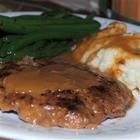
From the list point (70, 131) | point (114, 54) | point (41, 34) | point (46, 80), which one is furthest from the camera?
point (41, 34)

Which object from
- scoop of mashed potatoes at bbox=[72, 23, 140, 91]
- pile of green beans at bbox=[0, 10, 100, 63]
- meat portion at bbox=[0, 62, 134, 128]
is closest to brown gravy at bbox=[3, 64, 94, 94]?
meat portion at bbox=[0, 62, 134, 128]

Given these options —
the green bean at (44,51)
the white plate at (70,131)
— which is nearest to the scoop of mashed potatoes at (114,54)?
the green bean at (44,51)

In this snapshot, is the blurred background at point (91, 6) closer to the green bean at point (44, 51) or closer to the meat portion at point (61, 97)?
the green bean at point (44, 51)

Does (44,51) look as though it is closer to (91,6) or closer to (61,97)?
(61,97)

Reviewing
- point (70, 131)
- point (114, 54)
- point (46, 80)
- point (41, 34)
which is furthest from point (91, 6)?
point (70, 131)

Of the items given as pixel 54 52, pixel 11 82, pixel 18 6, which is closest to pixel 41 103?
pixel 11 82

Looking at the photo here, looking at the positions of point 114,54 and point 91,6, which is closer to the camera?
point 114,54

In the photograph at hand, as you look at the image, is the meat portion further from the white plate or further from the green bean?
the green bean
